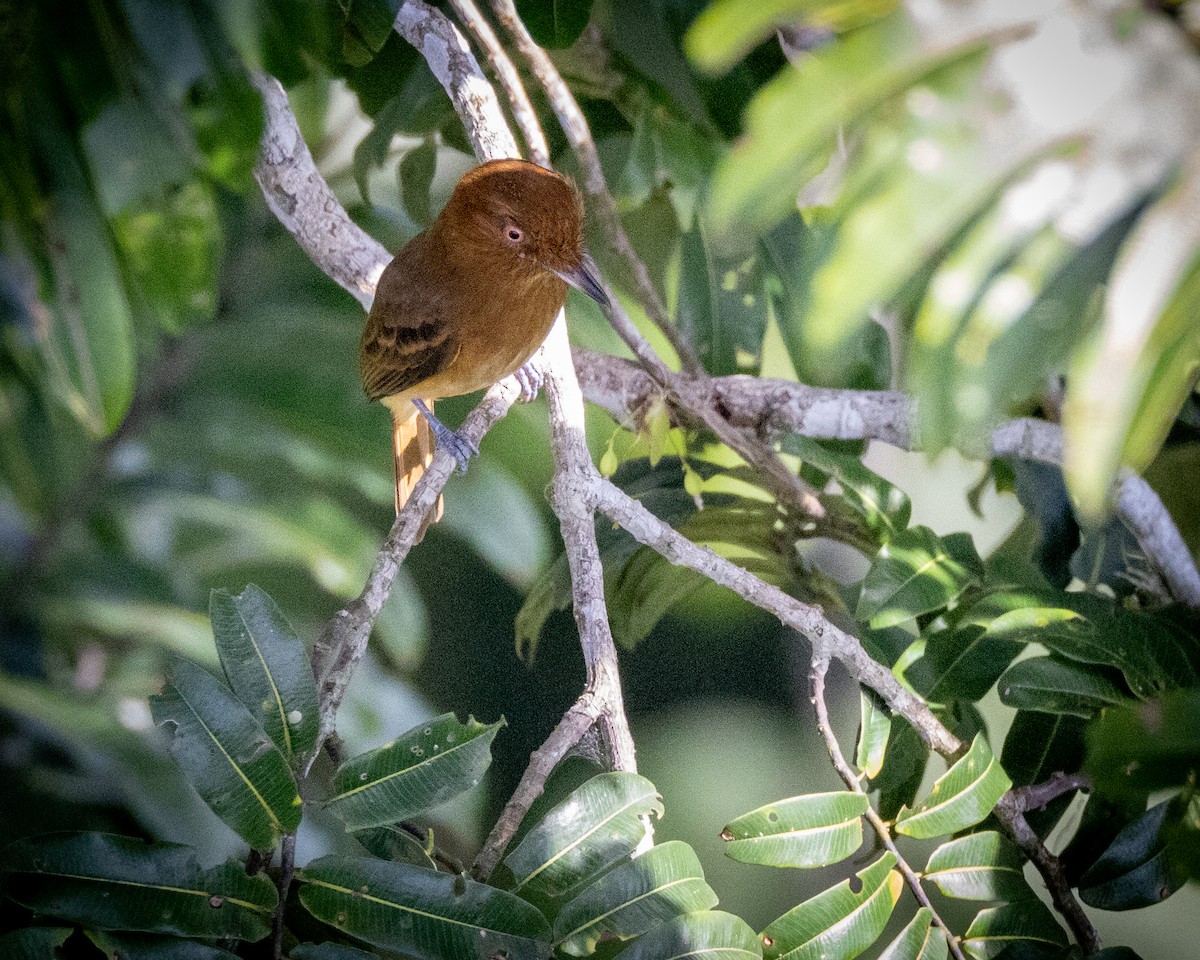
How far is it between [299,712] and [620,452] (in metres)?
0.67

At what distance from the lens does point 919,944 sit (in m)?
1.01

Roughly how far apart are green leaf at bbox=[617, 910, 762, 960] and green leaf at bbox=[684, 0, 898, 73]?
69 centimetres

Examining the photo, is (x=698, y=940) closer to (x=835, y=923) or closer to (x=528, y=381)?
(x=835, y=923)

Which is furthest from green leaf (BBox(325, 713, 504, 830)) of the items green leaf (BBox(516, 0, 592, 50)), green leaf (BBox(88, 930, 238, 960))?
green leaf (BBox(516, 0, 592, 50))

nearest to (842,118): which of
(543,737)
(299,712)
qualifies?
(299,712)

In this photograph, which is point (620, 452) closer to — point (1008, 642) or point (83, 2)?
point (1008, 642)

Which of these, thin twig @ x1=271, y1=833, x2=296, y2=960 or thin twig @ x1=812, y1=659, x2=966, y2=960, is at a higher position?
thin twig @ x1=271, y1=833, x2=296, y2=960

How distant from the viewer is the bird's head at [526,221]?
1158 millimetres

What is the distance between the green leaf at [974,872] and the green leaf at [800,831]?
0.10 metres

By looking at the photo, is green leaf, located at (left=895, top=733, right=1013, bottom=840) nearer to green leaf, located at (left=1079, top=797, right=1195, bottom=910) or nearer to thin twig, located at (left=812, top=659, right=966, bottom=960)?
thin twig, located at (left=812, top=659, right=966, bottom=960)

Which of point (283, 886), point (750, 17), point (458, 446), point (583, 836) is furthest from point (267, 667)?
point (750, 17)

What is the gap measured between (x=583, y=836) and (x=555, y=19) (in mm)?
898

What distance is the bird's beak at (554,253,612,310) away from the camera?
46.4 inches

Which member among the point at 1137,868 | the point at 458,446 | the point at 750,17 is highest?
the point at 750,17
